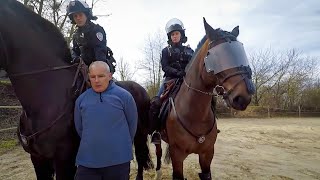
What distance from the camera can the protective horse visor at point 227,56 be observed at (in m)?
3.28

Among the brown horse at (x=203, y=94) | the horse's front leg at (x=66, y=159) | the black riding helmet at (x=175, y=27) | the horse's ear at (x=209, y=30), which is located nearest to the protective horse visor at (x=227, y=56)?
the brown horse at (x=203, y=94)

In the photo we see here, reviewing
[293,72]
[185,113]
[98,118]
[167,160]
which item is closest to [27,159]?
[167,160]

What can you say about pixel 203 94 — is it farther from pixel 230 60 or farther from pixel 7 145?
pixel 7 145

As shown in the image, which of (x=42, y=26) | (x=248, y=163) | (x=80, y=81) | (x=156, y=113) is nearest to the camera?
(x=42, y=26)

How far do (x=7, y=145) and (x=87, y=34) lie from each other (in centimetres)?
741

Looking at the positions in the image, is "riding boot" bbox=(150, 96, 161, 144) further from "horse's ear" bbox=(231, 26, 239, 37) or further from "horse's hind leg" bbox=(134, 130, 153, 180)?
"horse's ear" bbox=(231, 26, 239, 37)

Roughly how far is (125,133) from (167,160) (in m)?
2.98

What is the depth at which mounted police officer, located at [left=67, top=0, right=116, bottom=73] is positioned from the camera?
3.46 metres

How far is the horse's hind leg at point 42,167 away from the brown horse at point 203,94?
1547mm

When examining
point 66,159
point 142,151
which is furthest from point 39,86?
point 142,151

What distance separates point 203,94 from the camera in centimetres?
394

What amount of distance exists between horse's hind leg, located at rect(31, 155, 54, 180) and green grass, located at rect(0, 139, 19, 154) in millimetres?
6264

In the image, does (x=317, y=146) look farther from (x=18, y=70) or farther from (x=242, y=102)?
(x=18, y=70)

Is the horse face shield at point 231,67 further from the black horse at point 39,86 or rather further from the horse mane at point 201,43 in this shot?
the black horse at point 39,86
